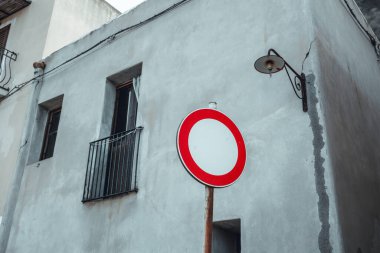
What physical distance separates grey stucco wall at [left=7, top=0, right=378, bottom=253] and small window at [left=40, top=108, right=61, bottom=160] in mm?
544

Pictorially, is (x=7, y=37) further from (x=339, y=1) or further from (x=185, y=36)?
(x=339, y=1)

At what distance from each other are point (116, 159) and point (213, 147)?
431 cm

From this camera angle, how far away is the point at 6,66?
34.4 ft

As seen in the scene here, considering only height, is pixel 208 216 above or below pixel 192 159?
below

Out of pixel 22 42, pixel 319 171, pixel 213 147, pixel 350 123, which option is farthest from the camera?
pixel 22 42

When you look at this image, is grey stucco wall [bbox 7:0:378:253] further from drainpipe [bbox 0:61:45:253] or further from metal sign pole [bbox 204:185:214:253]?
metal sign pole [bbox 204:185:214:253]

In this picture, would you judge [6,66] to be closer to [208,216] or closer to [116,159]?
[116,159]

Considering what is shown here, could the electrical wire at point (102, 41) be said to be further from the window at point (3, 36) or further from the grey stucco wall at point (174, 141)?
the window at point (3, 36)

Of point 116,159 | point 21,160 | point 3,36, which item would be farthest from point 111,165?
point 3,36

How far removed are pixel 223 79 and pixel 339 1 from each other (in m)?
2.69

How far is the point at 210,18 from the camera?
22.4ft

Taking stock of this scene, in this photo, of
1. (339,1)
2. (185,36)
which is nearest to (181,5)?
(185,36)

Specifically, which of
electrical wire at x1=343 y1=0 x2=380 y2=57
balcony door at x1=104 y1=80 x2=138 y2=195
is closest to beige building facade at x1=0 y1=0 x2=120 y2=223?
balcony door at x1=104 y1=80 x2=138 y2=195

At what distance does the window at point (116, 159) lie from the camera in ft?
22.3
